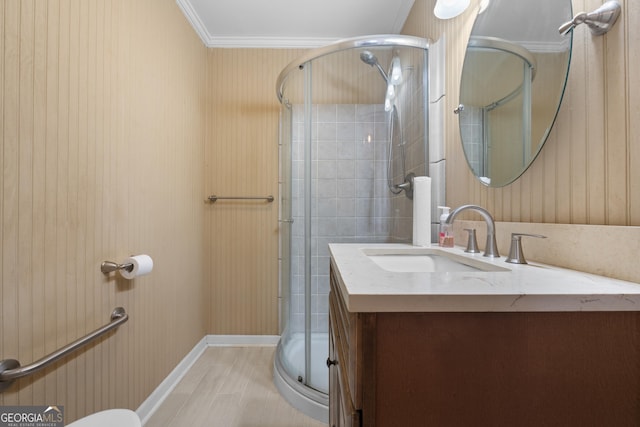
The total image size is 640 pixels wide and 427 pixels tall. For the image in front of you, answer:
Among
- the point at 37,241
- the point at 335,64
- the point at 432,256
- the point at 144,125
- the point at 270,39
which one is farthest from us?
the point at 270,39

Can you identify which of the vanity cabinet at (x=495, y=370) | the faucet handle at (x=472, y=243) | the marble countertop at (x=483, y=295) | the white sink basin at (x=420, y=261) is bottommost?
the vanity cabinet at (x=495, y=370)

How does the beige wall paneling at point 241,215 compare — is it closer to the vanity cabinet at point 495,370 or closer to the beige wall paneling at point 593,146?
the beige wall paneling at point 593,146

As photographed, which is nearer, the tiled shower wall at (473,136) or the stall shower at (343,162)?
the tiled shower wall at (473,136)

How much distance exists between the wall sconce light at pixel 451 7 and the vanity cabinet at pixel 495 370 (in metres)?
1.22

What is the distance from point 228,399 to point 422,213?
59.2 inches

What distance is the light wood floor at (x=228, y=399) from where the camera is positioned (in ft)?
4.65

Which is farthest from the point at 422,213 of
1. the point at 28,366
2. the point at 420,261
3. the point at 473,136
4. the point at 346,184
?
the point at 28,366

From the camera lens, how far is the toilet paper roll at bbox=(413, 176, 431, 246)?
1182 millimetres

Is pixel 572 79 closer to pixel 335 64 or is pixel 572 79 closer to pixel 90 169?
pixel 335 64

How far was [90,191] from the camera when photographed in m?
1.09

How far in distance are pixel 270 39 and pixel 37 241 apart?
2113 millimetres

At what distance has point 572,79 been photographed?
72 centimetres

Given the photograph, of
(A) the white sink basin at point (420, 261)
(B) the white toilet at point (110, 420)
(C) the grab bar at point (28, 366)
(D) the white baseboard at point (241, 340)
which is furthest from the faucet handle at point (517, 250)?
(D) the white baseboard at point (241, 340)

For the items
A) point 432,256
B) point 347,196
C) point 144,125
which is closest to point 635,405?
point 432,256
